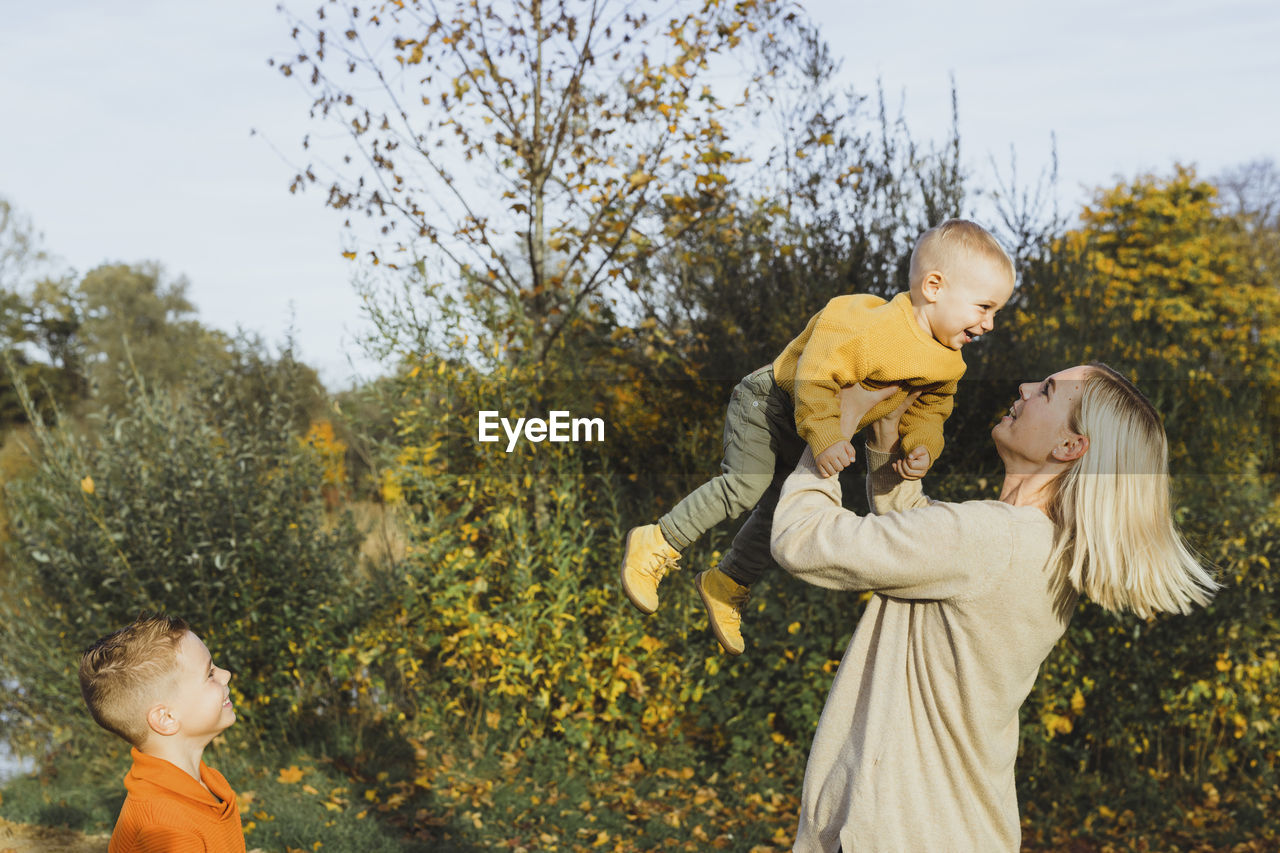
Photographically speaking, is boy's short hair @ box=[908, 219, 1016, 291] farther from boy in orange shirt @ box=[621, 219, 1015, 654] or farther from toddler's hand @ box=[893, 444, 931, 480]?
toddler's hand @ box=[893, 444, 931, 480]

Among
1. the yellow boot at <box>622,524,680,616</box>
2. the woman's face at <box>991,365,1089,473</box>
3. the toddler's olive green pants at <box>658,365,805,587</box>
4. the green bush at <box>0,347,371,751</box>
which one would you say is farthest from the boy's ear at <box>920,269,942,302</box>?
the green bush at <box>0,347,371,751</box>

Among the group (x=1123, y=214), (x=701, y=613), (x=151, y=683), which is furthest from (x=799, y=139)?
(x=1123, y=214)

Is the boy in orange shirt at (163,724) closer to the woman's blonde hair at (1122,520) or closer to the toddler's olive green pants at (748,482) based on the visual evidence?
the toddler's olive green pants at (748,482)

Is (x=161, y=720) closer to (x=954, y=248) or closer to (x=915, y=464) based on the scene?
(x=915, y=464)

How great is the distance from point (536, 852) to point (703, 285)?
3777 mm

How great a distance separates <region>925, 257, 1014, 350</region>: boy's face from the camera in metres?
2.25

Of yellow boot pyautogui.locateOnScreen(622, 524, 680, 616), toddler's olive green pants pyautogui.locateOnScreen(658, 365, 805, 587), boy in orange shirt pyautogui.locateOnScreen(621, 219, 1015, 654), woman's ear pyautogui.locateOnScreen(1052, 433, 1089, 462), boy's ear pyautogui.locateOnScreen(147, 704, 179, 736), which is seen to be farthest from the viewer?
toddler's olive green pants pyautogui.locateOnScreen(658, 365, 805, 587)

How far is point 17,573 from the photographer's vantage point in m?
8.00

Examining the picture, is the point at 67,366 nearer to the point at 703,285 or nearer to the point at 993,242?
the point at 703,285

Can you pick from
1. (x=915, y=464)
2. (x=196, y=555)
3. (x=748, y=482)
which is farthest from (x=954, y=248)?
(x=196, y=555)

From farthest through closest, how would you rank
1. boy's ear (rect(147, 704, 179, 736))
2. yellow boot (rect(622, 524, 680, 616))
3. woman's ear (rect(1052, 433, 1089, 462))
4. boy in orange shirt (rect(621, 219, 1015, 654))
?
yellow boot (rect(622, 524, 680, 616)), boy in orange shirt (rect(621, 219, 1015, 654)), boy's ear (rect(147, 704, 179, 736)), woman's ear (rect(1052, 433, 1089, 462))

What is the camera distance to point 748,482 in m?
2.54

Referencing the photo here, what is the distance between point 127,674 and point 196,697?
0.14m

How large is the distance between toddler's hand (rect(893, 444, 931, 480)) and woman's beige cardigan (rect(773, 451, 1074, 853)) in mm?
353
